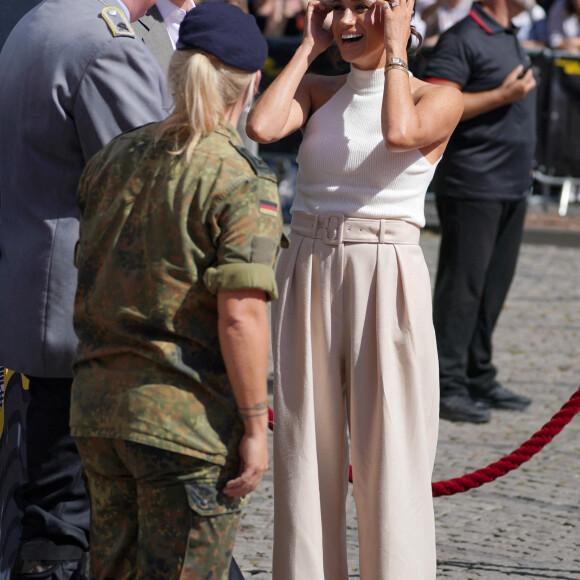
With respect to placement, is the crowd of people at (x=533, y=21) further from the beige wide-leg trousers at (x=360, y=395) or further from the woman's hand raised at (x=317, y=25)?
the beige wide-leg trousers at (x=360, y=395)

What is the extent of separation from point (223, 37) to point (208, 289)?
0.54 meters

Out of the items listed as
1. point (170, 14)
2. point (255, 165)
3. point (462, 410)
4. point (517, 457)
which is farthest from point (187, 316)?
point (462, 410)

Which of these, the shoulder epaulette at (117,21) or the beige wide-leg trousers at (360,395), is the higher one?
the shoulder epaulette at (117,21)

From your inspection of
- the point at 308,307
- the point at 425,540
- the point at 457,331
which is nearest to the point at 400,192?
the point at 308,307

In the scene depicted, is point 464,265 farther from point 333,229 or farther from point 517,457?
point 333,229

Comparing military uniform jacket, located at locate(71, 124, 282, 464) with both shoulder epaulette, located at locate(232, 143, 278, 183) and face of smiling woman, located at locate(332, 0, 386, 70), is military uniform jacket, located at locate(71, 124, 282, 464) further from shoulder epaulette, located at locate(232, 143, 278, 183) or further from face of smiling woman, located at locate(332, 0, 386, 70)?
face of smiling woman, located at locate(332, 0, 386, 70)

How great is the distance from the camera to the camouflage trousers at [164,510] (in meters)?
2.38

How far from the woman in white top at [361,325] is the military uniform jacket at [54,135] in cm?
47

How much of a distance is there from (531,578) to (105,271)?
7.02ft

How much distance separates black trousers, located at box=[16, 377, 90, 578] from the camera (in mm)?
3082

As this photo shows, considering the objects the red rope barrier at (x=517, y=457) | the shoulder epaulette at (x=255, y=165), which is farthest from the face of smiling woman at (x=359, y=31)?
the red rope barrier at (x=517, y=457)

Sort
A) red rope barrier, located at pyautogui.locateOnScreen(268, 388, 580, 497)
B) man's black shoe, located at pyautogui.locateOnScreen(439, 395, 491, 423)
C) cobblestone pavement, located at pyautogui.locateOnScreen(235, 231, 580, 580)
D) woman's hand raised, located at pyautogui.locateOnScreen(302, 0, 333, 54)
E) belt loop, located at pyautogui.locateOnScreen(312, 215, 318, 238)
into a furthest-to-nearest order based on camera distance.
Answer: man's black shoe, located at pyautogui.locateOnScreen(439, 395, 491, 423)
cobblestone pavement, located at pyautogui.locateOnScreen(235, 231, 580, 580)
red rope barrier, located at pyautogui.locateOnScreen(268, 388, 580, 497)
woman's hand raised, located at pyautogui.locateOnScreen(302, 0, 333, 54)
belt loop, located at pyautogui.locateOnScreen(312, 215, 318, 238)

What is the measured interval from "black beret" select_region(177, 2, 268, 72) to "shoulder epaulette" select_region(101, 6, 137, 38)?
49 cm

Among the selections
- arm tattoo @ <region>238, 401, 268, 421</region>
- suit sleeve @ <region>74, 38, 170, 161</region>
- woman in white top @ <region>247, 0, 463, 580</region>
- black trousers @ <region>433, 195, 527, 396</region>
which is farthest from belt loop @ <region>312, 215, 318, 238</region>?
black trousers @ <region>433, 195, 527, 396</region>
